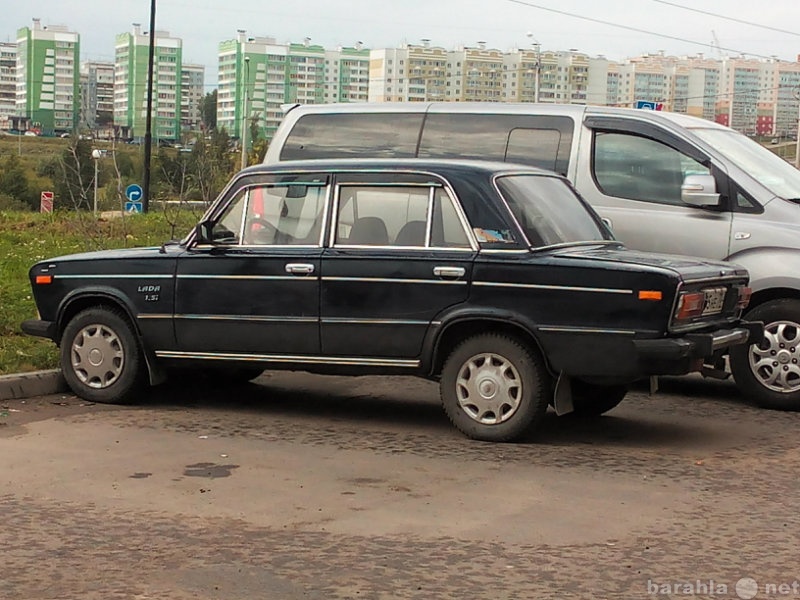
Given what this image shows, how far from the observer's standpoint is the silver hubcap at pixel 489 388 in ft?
25.8

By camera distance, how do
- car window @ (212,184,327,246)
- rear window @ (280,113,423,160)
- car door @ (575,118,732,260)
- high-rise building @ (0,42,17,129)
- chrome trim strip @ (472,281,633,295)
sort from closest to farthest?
chrome trim strip @ (472,281,633,295), car window @ (212,184,327,246), car door @ (575,118,732,260), rear window @ (280,113,423,160), high-rise building @ (0,42,17,129)

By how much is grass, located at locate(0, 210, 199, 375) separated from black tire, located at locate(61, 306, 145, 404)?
0.79m

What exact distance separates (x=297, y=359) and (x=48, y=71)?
398ft

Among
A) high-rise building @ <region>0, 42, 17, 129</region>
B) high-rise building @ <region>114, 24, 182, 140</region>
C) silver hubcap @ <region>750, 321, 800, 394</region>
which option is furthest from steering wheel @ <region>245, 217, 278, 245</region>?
high-rise building @ <region>0, 42, 17, 129</region>

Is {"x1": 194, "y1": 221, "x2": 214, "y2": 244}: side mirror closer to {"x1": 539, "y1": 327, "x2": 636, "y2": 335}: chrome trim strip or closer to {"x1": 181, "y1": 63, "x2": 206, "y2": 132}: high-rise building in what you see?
{"x1": 539, "y1": 327, "x2": 636, "y2": 335}: chrome trim strip

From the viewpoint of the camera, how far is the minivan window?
34.8 ft

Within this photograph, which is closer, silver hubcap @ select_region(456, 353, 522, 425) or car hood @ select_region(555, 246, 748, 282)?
car hood @ select_region(555, 246, 748, 282)

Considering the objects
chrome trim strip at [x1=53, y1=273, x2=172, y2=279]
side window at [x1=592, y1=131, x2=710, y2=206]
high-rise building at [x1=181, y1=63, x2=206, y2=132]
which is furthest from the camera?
high-rise building at [x1=181, y1=63, x2=206, y2=132]

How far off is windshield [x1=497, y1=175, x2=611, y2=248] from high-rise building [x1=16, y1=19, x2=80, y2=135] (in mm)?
114153

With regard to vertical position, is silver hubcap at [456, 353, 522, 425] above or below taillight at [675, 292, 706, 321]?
below

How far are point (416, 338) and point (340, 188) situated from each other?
3.86 feet

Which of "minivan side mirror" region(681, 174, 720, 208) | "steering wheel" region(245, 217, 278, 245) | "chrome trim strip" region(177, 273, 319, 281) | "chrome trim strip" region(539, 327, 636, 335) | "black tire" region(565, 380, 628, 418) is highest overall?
"minivan side mirror" region(681, 174, 720, 208)

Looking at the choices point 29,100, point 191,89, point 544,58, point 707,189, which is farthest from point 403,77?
point 707,189

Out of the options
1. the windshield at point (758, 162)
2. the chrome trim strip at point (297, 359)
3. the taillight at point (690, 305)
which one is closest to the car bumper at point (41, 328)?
the chrome trim strip at point (297, 359)
